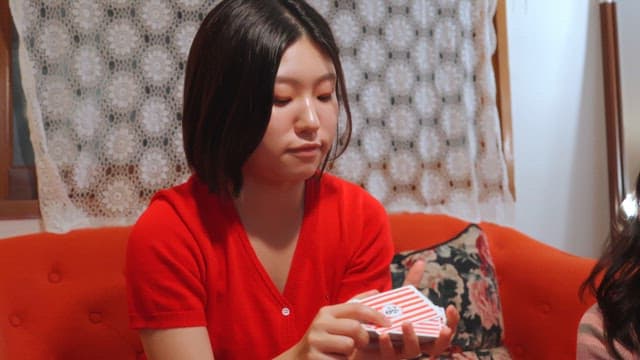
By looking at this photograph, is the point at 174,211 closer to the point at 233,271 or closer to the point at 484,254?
the point at 233,271

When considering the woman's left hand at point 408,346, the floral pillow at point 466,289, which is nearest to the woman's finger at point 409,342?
the woman's left hand at point 408,346

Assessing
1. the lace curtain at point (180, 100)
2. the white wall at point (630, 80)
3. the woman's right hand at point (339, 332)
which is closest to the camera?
the woman's right hand at point (339, 332)

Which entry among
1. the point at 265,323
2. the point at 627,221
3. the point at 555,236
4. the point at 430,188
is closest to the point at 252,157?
the point at 265,323

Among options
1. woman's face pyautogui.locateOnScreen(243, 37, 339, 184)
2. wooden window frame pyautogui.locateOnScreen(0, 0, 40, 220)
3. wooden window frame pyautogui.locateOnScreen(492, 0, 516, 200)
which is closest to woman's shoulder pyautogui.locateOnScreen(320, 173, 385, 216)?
woman's face pyautogui.locateOnScreen(243, 37, 339, 184)

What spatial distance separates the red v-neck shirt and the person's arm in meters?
0.01

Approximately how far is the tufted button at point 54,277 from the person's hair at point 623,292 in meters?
1.03

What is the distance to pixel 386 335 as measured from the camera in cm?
63

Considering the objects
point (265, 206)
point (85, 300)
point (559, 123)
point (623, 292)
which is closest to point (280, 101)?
point (265, 206)

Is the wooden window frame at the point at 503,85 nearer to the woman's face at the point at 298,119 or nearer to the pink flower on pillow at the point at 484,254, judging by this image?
the pink flower on pillow at the point at 484,254

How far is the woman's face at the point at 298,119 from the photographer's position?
71 cm

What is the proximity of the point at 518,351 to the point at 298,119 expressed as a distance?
1130mm

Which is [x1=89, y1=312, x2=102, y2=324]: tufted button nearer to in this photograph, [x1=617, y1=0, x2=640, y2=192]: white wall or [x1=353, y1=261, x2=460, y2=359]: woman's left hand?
[x1=353, y1=261, x2=460, y2=359]: woman's left hand

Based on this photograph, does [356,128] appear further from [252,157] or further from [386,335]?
[386,335]

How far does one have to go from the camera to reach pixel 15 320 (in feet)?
3.92
